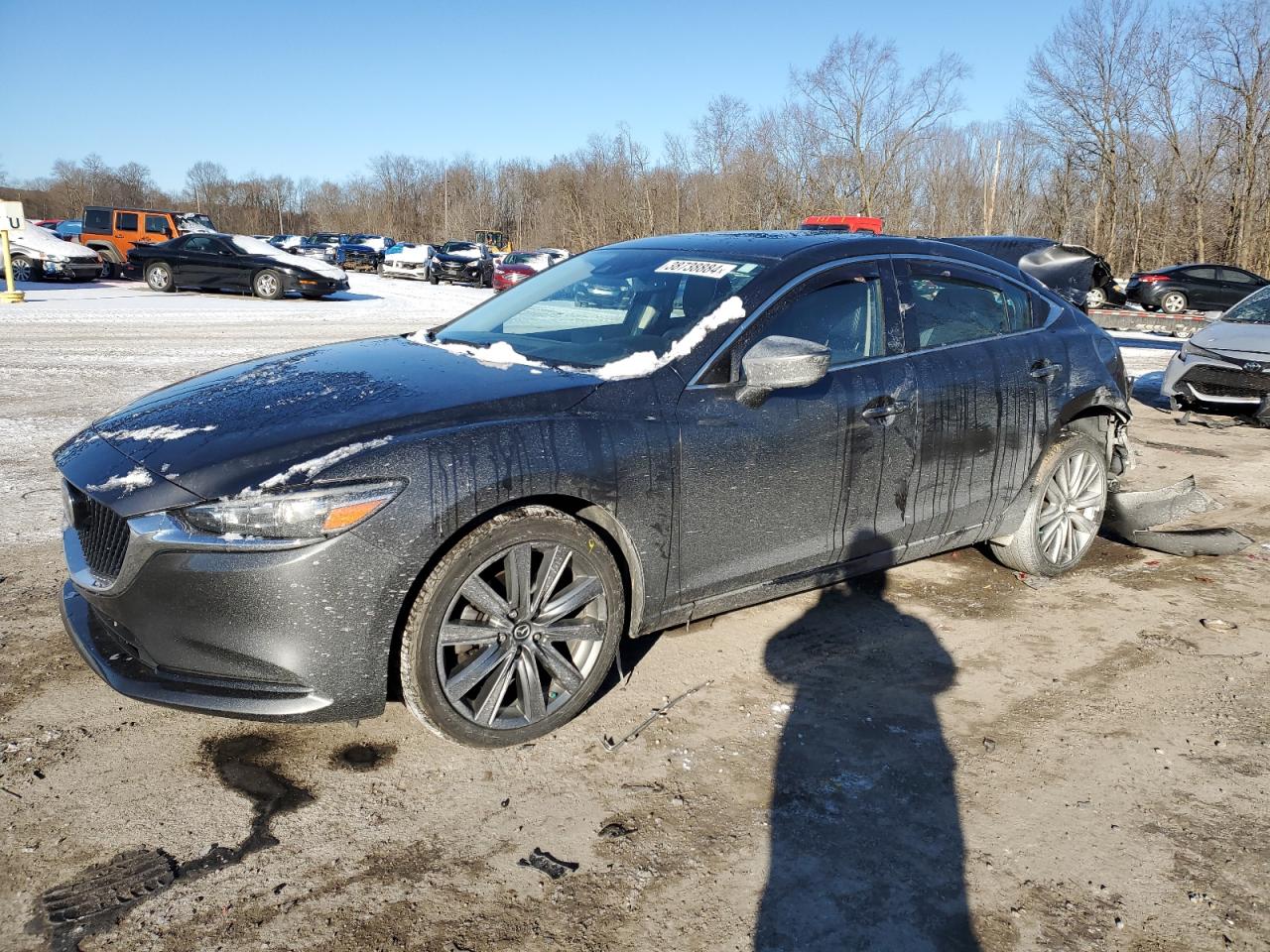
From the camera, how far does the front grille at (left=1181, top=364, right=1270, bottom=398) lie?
31.6ft

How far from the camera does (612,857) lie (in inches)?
109

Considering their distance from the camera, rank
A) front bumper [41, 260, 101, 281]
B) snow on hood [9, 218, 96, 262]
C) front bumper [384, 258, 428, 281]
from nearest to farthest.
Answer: snow on hood [9, 218, 96, 262]
front bumper [41, 260, 101, 281]
front bumper [384, 258, 428, 281]

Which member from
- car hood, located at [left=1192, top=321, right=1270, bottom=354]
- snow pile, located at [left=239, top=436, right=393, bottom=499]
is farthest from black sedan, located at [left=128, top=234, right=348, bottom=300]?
snow pile, located at [left=239, top=436, right=393, bottom=499]

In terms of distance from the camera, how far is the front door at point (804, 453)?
3.57 meters

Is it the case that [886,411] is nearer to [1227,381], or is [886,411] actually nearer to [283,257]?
[1227,381]

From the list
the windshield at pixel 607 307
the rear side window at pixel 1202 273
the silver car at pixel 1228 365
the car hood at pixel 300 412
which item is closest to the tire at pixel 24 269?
the windshield at pixel 607 307

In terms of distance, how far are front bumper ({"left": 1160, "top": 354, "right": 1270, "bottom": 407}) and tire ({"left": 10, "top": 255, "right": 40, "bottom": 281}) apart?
2678 cm

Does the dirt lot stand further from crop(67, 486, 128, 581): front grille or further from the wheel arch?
crop(67, 486, 128, 581): front grille

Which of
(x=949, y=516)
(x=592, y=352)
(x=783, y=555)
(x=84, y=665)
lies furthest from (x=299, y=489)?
(x=949, y=516)

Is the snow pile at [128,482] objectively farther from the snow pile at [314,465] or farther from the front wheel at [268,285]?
the front wheel at [268,285]

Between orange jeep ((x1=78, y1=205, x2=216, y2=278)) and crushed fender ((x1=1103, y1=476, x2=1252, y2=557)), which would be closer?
crushed fender ((x1=1103, y1=476, x2=1252, y2=557))

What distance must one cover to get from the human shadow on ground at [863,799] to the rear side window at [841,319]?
86 centimetres

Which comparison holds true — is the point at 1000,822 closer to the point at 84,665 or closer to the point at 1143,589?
the point at 1143,589

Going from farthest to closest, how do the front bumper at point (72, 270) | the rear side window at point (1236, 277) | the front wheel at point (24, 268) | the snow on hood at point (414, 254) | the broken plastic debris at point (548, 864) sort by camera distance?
1. the snow on hood at point (414, 254)
2. the rear side window at point (1236, 277)
3. the front bumper at point (72, 270)
4. the front wheel at point (24, 268)
5. the broken plastic debris at point (548, 864)
